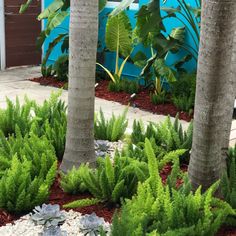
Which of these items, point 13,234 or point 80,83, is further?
point 80,83

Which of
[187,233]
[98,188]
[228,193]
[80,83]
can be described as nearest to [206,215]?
[187,233]

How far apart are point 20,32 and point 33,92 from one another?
10.4ft

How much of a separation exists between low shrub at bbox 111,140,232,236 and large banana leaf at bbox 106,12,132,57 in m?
5.51

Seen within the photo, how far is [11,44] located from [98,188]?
844 centimetres

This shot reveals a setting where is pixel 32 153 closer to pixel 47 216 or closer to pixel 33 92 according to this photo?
pixel 47 216

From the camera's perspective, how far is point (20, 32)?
36.9 feet

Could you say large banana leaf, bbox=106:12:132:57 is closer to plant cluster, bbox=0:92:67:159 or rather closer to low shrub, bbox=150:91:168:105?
low shrub, bbox=150:91:168:105

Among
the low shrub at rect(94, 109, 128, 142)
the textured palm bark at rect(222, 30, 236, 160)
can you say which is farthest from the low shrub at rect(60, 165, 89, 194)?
the low shrub at rect(94, 109, 128, 142)

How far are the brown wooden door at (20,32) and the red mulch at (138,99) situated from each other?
2083 mm

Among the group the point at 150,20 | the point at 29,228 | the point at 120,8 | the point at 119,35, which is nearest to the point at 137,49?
the point at 119,35

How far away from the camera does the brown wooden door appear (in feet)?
36.1

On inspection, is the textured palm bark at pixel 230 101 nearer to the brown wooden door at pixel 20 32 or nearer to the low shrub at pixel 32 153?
the low shrub at pixel 32 153

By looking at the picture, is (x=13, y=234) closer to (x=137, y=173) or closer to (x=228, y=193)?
(x=137, y=173)

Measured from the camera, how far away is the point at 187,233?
2572 millimetres
